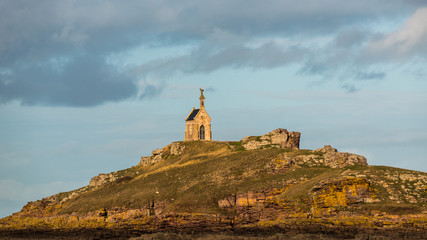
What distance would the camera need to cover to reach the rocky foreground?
84375 millimetres

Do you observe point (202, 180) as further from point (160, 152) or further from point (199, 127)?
point (199, 127)

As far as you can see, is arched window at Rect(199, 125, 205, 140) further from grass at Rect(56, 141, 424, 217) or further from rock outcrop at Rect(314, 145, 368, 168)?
rock outcrop at Rect(314, 145, 368, 168)

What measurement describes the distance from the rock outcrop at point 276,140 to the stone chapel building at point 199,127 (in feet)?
54.1

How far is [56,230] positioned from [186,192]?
23323 millimetres

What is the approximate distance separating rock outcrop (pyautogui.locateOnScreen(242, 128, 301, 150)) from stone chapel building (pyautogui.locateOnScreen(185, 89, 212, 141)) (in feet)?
54.1

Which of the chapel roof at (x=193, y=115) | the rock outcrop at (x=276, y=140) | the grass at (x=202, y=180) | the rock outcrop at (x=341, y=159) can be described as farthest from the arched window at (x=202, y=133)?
the rock outcrop at (x=341, y=159)

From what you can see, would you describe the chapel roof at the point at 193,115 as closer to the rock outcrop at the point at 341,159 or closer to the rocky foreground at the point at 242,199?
the rocky foreground at the point at 242,199

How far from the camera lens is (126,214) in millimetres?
109688

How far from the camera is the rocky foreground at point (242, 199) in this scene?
84.4 metres

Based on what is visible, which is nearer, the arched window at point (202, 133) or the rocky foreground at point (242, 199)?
the rocky foreground at point (242, 199)

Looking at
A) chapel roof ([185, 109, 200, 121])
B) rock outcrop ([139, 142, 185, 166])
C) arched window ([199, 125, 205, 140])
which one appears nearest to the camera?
rock outcrop ([139, 142, 185, 166])

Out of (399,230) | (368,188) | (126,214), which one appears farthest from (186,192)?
(399,230)

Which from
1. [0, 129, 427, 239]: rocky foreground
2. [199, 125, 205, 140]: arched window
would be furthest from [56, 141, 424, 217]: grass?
[199, 125, 205, 140]: arched window

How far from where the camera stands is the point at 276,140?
415 ft
